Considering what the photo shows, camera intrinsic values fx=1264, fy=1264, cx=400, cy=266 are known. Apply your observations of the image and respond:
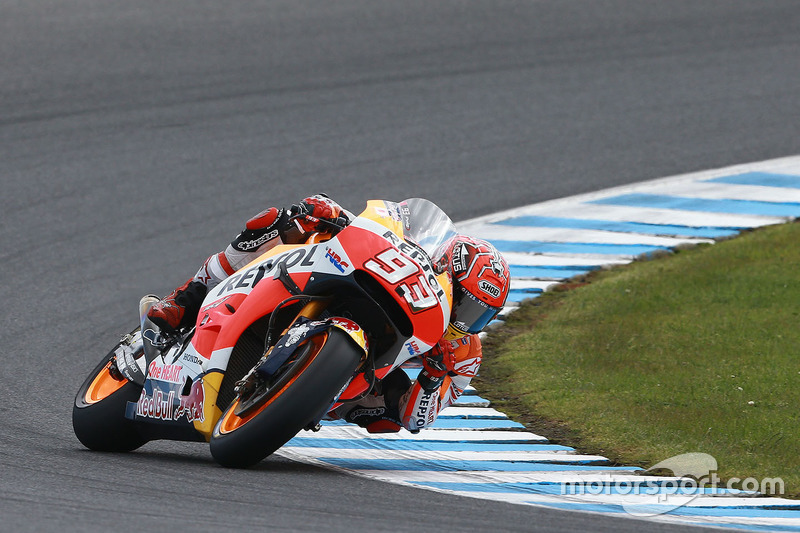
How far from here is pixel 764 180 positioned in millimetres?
12695

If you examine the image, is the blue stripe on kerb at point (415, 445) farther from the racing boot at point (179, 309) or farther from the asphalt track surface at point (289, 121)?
the racing boot at point (179, 309)

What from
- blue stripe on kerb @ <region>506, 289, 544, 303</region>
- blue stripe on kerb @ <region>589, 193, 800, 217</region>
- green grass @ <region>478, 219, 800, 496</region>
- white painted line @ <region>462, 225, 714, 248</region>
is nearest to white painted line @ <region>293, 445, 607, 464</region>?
green grass @ <region>478, 219, 800, 496</region>

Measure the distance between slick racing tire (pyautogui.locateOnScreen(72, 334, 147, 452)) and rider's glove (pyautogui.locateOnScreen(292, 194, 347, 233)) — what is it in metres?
1.21

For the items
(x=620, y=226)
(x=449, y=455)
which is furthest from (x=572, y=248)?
(x=449, y=455)

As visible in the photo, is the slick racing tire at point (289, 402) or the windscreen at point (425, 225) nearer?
the slick racing tire at point (289, 402)

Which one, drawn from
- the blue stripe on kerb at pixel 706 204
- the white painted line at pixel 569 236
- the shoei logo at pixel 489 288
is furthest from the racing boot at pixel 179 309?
the blue stripe on kerb at pixel 706 204

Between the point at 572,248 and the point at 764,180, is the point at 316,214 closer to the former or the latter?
the point at 572,248

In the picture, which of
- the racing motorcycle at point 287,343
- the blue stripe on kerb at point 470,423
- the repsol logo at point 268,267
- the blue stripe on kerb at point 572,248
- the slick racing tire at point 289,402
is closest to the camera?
the slick racing tire at point 289,402

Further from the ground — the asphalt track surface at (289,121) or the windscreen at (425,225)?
the asphalt track surface at (289,121)

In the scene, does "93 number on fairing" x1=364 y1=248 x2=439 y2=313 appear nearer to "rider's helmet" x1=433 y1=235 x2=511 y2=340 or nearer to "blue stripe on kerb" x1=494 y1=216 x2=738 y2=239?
"rider's helmet" x1=433 y1=235 x2=511 y2=340

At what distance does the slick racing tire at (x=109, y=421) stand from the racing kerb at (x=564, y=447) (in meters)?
0.82

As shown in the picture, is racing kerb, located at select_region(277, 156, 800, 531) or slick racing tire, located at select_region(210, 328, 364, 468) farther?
racing kerb, located at select_region(277, 156, 800, 531)

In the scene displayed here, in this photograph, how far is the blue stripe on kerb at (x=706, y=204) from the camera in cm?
1184

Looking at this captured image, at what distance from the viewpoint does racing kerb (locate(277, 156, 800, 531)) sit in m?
5.71
